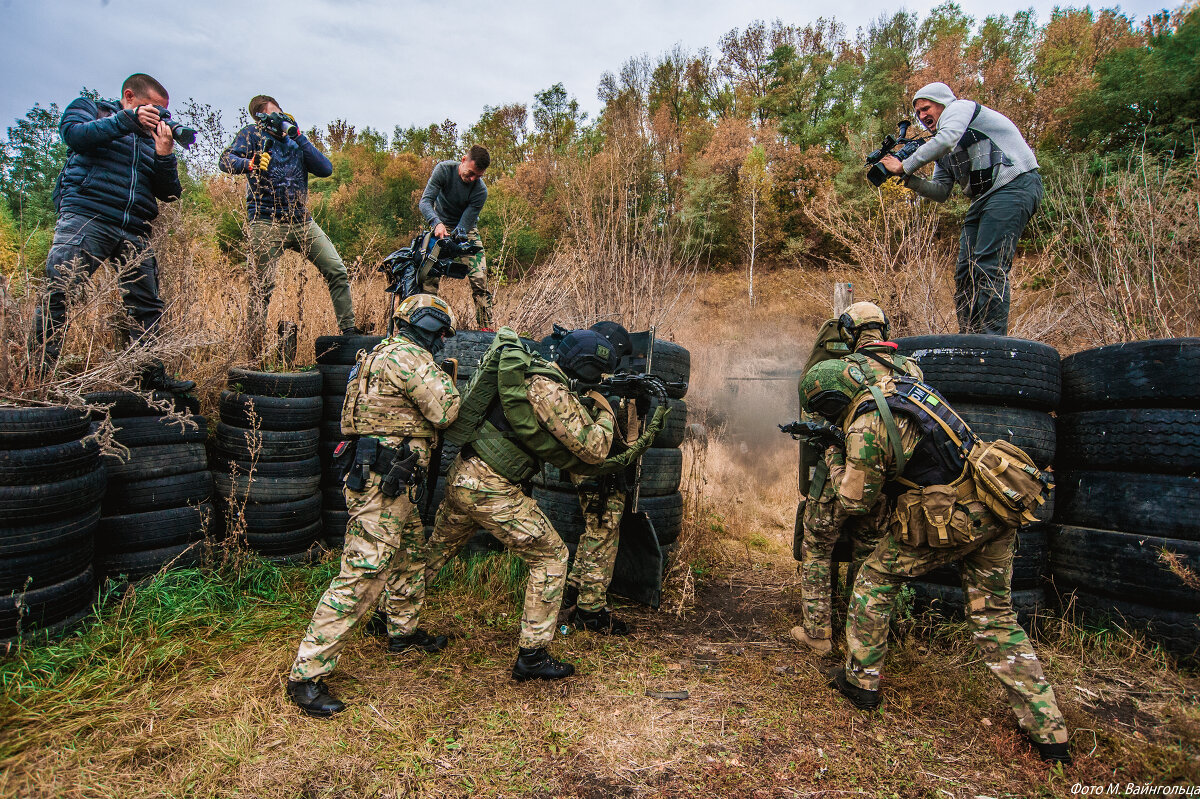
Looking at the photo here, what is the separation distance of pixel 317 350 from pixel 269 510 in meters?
1.46

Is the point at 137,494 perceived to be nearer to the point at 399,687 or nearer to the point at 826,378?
the point at 399,687

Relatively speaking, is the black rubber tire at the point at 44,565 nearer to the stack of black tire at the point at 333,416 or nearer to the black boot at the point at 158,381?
the black boot at the point at 158,381

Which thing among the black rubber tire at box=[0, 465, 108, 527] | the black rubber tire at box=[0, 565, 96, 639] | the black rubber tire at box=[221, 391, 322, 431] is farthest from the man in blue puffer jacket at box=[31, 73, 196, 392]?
the black rubber tire at box=[0, 565, 96, 639]

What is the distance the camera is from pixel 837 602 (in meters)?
4.28

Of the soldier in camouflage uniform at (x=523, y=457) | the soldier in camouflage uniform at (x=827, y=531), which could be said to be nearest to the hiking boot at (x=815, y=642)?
the soldier in camouflage uniform at (x=827, y=531)

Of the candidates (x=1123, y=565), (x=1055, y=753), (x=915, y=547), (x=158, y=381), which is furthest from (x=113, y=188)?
(x=1123, y=565)

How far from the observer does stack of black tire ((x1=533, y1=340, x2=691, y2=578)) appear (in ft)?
14.6

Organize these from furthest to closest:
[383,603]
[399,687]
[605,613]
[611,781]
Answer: [605,613] < [383,603] < [399,687] < [611,781]

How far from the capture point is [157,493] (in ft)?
12.1

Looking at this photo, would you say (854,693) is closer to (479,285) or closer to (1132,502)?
(1132,502)

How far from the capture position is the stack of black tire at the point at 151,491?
3512 mm

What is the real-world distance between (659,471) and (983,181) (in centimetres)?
324

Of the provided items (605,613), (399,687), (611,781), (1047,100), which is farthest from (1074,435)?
(1047,100)

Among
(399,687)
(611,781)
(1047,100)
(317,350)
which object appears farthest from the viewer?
(1047,100)
